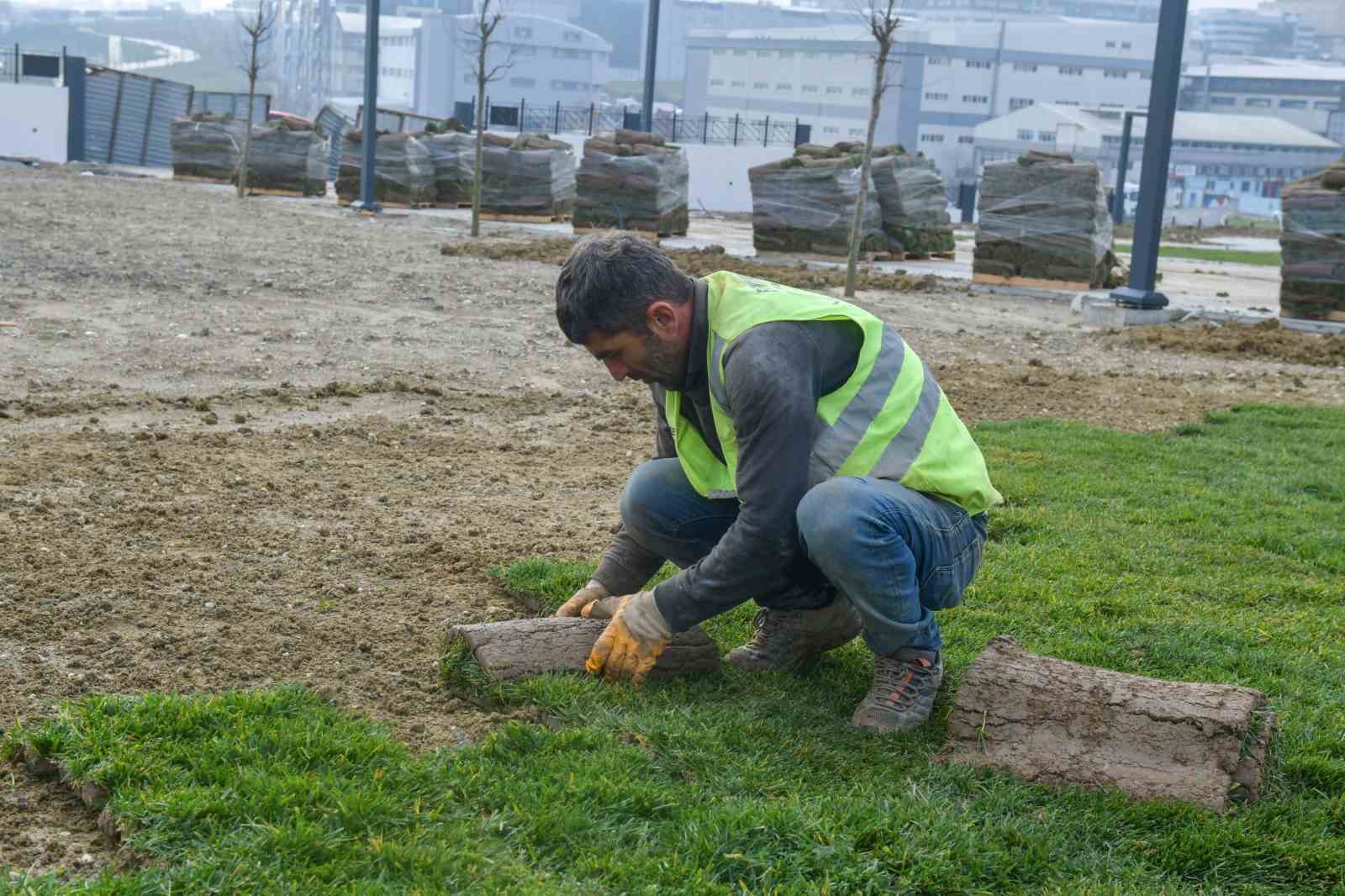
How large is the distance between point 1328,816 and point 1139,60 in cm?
7893

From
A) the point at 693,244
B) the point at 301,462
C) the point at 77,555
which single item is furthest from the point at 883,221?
the point at 77,555

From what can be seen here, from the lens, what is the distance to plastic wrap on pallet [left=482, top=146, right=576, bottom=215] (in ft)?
79.8

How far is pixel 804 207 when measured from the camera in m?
18.4

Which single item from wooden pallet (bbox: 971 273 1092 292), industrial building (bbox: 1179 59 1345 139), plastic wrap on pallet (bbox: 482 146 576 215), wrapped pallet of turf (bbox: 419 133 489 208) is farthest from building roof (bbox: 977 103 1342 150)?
wooden pallet (bbox: 971 273 1092 292)

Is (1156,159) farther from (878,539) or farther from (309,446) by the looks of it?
(878,539)

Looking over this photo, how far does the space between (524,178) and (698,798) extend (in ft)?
73.2

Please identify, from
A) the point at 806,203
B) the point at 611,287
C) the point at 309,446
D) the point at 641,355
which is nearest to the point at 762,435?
the point at 641,355

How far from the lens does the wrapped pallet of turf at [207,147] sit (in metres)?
30.3

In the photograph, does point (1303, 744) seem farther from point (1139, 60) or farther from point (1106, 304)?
point (1139, 60)

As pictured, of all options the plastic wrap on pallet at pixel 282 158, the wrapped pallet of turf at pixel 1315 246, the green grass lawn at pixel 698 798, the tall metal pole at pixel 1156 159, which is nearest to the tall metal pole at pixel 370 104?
the plastic wrap on pallet at pixel 282 158

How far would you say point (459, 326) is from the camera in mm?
10570

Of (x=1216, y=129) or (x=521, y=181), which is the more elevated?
(x=1216, y=129)

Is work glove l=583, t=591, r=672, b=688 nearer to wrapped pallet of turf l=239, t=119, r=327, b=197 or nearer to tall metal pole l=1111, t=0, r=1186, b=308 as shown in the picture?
tall metal pole l=1111, t=0, r=1186, b=308

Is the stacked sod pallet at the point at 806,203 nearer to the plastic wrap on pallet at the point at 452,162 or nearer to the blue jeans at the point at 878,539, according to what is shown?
the plastic wrap on pallet at the point at 452,162
